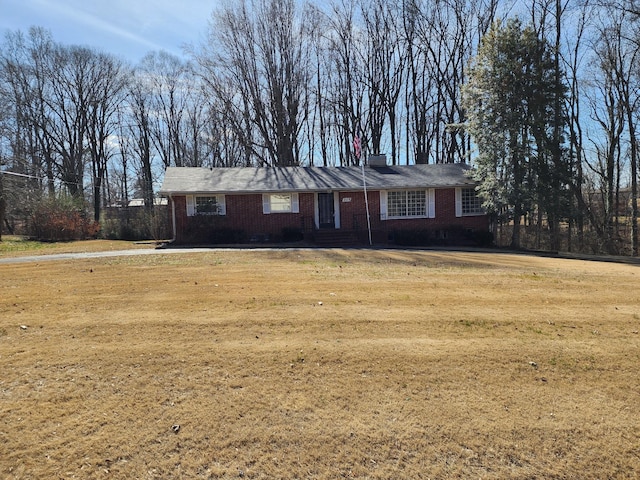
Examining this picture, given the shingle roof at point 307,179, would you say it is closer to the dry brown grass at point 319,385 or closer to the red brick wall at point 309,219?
the red brick wall at point 309,219

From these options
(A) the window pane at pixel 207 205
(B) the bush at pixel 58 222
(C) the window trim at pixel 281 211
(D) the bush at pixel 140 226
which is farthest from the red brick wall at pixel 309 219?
(B) the bush at pixel 58 222

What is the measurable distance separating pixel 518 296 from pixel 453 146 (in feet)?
85.7

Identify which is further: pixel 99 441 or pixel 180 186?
pixel 180 186

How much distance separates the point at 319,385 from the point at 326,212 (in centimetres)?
1618

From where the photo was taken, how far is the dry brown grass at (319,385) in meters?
2.38

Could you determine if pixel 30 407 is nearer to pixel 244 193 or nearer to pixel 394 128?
pixel 244 193

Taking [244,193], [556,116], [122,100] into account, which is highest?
[122,100]

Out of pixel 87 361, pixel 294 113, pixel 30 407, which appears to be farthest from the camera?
pixel 294 113

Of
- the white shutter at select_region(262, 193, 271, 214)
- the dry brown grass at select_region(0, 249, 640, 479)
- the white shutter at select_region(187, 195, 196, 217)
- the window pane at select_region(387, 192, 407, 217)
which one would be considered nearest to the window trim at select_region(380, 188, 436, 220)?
the window pane at select_region(387, 192, 407, 217)

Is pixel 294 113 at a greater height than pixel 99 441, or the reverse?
pixel 294 113

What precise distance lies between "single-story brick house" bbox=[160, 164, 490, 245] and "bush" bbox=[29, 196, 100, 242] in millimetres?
6478

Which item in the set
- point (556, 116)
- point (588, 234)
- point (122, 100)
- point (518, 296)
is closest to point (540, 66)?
point (556, 116)

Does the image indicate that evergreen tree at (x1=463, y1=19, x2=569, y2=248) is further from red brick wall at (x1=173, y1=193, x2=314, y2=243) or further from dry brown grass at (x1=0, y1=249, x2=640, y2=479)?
dry brown grass at (x1=0, y1=249, x2=640, y2=479)

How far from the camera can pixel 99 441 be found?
251cm
